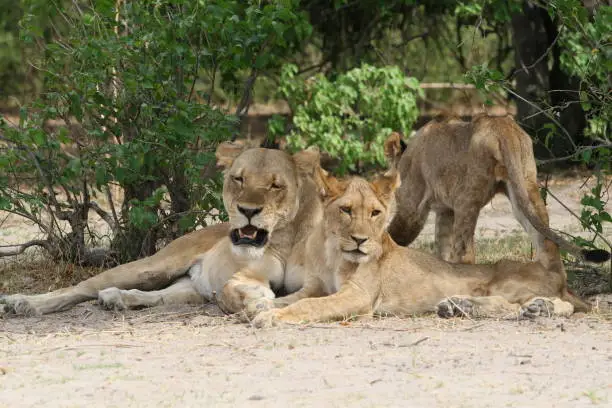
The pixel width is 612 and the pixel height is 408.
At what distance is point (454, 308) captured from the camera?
559 centimetres

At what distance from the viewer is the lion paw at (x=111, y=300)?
632cm

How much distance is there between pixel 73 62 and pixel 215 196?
1131 mm

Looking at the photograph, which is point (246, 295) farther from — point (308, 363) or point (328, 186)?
point (308, 363)

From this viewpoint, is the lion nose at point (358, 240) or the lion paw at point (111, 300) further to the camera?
the lion paw at point (111, 300)

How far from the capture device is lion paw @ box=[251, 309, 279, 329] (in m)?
5.30

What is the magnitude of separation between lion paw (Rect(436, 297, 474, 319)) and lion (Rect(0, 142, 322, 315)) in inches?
31.6

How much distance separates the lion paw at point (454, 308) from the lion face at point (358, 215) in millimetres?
391

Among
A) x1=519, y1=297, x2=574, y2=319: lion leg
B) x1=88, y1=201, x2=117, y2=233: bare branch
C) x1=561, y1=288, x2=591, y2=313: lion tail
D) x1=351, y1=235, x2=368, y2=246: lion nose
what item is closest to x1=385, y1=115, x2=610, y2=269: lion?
x1=561, y1=288, x2=591, y2=313: lion tail

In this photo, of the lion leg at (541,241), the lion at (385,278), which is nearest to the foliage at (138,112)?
the lion at (385,278)

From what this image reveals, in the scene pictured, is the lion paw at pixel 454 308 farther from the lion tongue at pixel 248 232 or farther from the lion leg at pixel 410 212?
the lion leg at pixel 410 212

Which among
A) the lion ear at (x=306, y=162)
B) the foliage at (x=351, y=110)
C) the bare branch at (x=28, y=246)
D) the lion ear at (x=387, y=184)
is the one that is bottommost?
the bare branch at (x=28, y=246)

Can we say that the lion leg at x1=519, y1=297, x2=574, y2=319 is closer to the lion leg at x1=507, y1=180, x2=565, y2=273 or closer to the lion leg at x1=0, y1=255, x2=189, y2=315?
the lion leg at x1=507, y1=180, x2=565, y2=273

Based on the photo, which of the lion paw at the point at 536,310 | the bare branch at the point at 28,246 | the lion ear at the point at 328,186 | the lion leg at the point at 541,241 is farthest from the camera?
the bare branch at the point at 28,246

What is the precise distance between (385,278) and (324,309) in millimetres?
454
